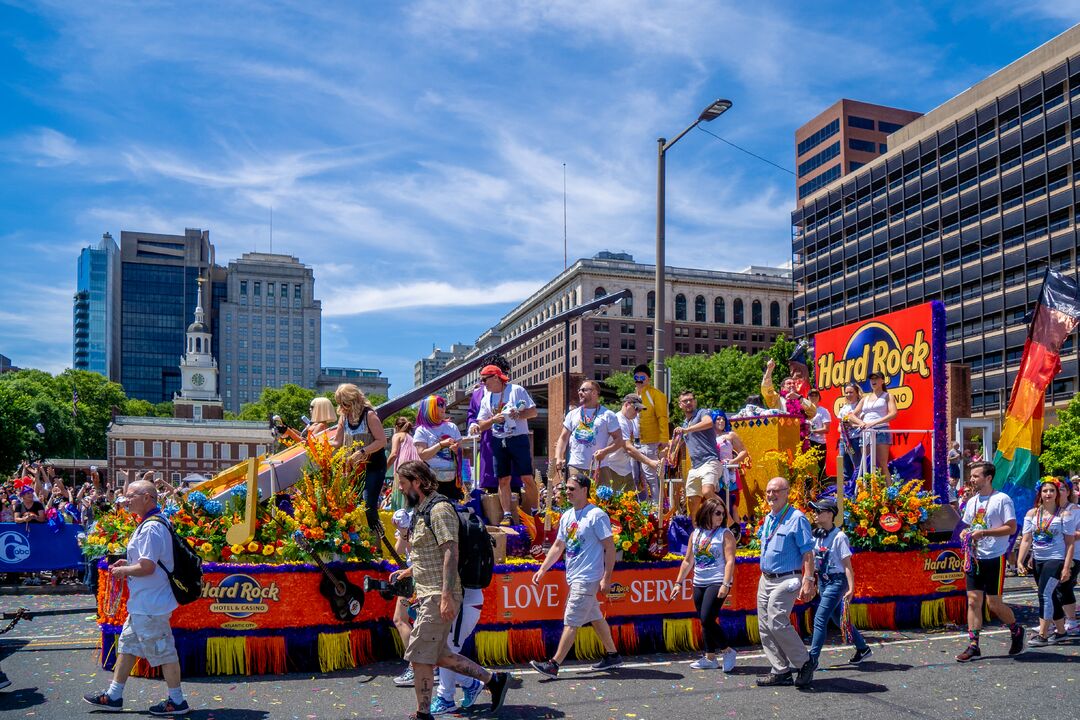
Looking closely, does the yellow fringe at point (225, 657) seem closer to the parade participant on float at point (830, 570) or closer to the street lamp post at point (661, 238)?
the parade participant on float at point (830, 570)

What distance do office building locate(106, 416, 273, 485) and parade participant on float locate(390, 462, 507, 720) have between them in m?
90.2

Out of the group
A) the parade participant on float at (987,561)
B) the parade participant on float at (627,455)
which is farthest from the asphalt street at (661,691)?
the parade participant on float at (627,455)

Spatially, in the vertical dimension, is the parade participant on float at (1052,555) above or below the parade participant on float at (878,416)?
below

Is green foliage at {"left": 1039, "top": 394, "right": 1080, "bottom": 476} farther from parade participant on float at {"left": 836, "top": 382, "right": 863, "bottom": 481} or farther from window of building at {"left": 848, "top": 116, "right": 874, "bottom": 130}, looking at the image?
window of building at {"left": 848, "top": 116, "right": 874, "bottom": 130}

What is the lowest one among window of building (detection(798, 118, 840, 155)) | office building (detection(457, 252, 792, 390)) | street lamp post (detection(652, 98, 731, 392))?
street lamp post (detection(652, 98, 731, 392))

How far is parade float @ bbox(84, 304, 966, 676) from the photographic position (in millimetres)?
8375

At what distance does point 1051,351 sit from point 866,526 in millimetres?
3684

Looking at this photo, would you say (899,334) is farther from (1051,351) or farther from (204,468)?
(204,468)

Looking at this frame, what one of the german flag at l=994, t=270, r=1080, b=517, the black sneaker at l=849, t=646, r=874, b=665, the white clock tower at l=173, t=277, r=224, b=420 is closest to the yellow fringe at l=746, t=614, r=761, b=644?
the black sneaker at l=849, t=646, r=874, b=665

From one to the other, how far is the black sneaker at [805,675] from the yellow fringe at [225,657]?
499 centimetres

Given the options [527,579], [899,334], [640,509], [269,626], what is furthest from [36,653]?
[899,334]

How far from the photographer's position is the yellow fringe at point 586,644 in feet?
29.9

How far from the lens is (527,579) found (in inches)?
358

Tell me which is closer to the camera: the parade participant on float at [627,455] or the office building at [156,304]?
the parade participant on float at [627,455]
